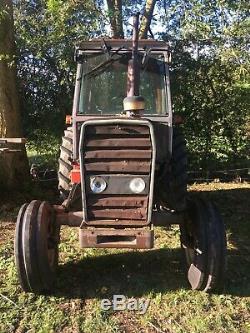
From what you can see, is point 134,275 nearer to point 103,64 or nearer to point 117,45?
point 103,64

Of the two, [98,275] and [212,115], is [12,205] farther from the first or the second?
[212,115]

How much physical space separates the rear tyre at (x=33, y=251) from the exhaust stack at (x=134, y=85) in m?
1.35

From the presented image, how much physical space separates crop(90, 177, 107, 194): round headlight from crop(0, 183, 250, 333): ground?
1056 millimetres

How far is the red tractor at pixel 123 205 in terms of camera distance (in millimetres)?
4293

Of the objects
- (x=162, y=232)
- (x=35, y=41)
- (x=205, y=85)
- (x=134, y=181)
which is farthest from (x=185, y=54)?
(x=134, y=181)

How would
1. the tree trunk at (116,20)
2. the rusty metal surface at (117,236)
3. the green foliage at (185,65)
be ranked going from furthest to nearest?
the tree trunk at (116,20) → the green foliage at (185,65) → the rusty metal surface at (117,236)

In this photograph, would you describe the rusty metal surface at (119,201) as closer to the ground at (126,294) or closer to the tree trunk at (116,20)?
the ground at (126,294)

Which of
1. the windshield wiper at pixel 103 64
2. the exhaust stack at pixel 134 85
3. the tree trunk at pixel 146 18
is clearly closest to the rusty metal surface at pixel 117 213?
the exhaust stack at pixel 134 85

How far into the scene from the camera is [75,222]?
463cm

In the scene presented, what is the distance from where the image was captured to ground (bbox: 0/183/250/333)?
4.01 metres

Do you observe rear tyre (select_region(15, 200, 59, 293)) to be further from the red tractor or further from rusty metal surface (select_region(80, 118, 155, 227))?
rusty metal surface (select_region(80, 118, 155, 227))

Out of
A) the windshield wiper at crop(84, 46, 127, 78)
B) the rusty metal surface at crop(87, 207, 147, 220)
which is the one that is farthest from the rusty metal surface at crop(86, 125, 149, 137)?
the windshield wiper at crop(84, 46, 127, 78)

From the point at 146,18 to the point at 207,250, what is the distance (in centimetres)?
595

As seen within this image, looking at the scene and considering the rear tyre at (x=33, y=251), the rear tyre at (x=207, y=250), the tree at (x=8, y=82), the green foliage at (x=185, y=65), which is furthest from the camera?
the green foliage at (x=185, y=65)
